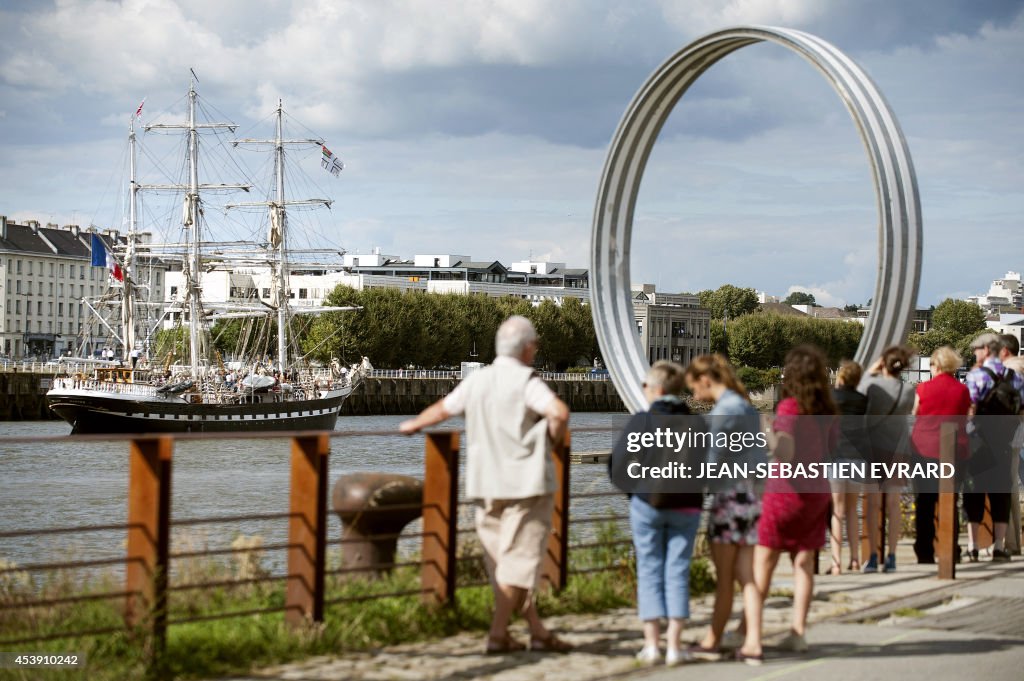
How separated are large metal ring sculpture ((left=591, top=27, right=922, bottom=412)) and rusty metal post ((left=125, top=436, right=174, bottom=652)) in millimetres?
5544

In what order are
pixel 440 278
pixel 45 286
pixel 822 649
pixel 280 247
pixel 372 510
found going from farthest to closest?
1. pixel 440 278
2. pixel 45 286
3. pixel 280 247
4. pixel 372 510
5. pixel 822 649

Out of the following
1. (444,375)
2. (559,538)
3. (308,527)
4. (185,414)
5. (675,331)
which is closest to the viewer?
(308,527)

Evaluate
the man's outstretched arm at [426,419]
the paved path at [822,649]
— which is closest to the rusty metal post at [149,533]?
the paved path at [822,649]

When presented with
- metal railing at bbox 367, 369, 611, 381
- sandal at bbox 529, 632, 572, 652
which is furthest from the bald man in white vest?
metal railing at bbox 367, 369, 611, 381

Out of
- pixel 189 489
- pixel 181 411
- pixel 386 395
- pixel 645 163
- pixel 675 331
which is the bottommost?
pixel 189 489

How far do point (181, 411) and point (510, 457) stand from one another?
232 ft

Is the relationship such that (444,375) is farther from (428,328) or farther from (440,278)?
(440,278)

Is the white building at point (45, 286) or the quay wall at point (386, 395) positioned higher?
the white building at point (45, 286)

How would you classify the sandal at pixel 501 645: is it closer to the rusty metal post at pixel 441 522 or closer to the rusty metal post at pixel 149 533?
the rusty metal post at pixel 441 522

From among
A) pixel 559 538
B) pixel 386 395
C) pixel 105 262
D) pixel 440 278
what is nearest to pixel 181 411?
pixel 105 262

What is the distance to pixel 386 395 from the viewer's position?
102875 millimetres

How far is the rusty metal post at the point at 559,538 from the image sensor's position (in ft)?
27.8

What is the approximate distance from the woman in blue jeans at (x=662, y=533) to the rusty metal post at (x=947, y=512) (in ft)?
11.7

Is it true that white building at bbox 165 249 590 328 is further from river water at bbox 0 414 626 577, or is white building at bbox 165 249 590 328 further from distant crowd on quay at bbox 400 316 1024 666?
distant crowd on quay at bbox 400 316 1024 666
